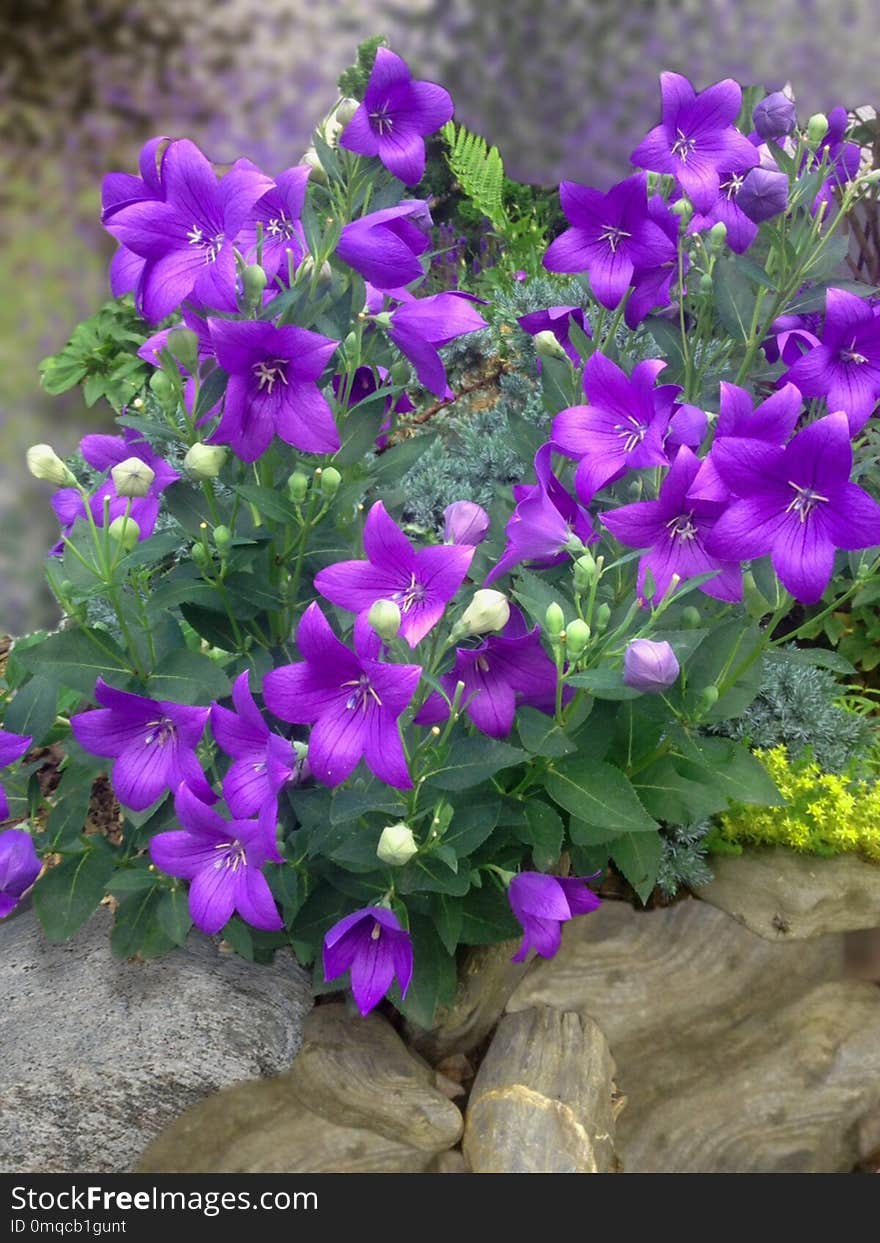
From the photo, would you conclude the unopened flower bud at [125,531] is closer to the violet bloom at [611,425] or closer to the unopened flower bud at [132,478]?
the unopened flower bud at [132,478]

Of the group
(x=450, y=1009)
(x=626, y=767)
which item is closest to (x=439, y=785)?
(x=626, y=767)

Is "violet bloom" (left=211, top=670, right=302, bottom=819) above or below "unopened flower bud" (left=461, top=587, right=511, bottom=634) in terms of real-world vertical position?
below

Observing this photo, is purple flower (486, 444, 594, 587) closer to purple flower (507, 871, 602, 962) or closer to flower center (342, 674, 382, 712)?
flower center (342, 674, 382, 712)

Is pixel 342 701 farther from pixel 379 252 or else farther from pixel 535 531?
pixel 379 252

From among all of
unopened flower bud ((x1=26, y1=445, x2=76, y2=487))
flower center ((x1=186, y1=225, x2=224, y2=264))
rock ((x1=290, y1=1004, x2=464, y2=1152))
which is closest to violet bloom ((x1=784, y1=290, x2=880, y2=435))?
flower center ((x1=186, y1=225, x2=224, y2=264))

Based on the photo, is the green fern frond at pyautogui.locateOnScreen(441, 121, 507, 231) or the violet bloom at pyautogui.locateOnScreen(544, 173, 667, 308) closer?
the violet bloom at pyautogui.locateOnScreen(544, 173, 667, 308)

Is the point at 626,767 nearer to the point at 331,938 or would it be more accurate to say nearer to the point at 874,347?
the point at 331,938
